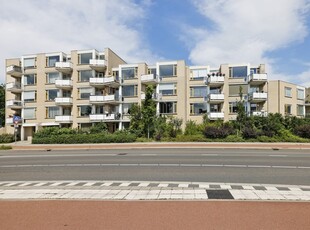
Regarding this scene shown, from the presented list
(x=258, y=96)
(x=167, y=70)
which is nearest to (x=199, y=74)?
(x=167, y=70)

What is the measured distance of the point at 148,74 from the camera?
1679 inches

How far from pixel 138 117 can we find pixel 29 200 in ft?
95.4

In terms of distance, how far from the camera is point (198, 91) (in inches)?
1713

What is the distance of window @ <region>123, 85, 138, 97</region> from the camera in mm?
43250

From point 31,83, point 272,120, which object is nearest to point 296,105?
point 272,120

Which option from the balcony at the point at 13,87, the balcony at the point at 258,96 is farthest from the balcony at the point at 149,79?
the balcony at the point at 13,87

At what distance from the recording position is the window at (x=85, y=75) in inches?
1730

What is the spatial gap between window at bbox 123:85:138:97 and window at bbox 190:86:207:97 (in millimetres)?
9070

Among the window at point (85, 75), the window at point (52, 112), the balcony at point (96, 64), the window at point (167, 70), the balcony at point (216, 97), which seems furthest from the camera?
the window at point (52, 112)

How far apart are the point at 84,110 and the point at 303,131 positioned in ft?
103

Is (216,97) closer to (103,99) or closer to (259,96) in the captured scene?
(259,96)

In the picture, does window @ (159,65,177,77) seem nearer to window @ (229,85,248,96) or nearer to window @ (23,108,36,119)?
window @ (229,85,248,96)

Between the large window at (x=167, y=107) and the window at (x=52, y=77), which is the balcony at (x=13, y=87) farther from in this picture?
the large window at (x=167, y=107)

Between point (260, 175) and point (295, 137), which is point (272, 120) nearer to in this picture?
point (295, 137)
